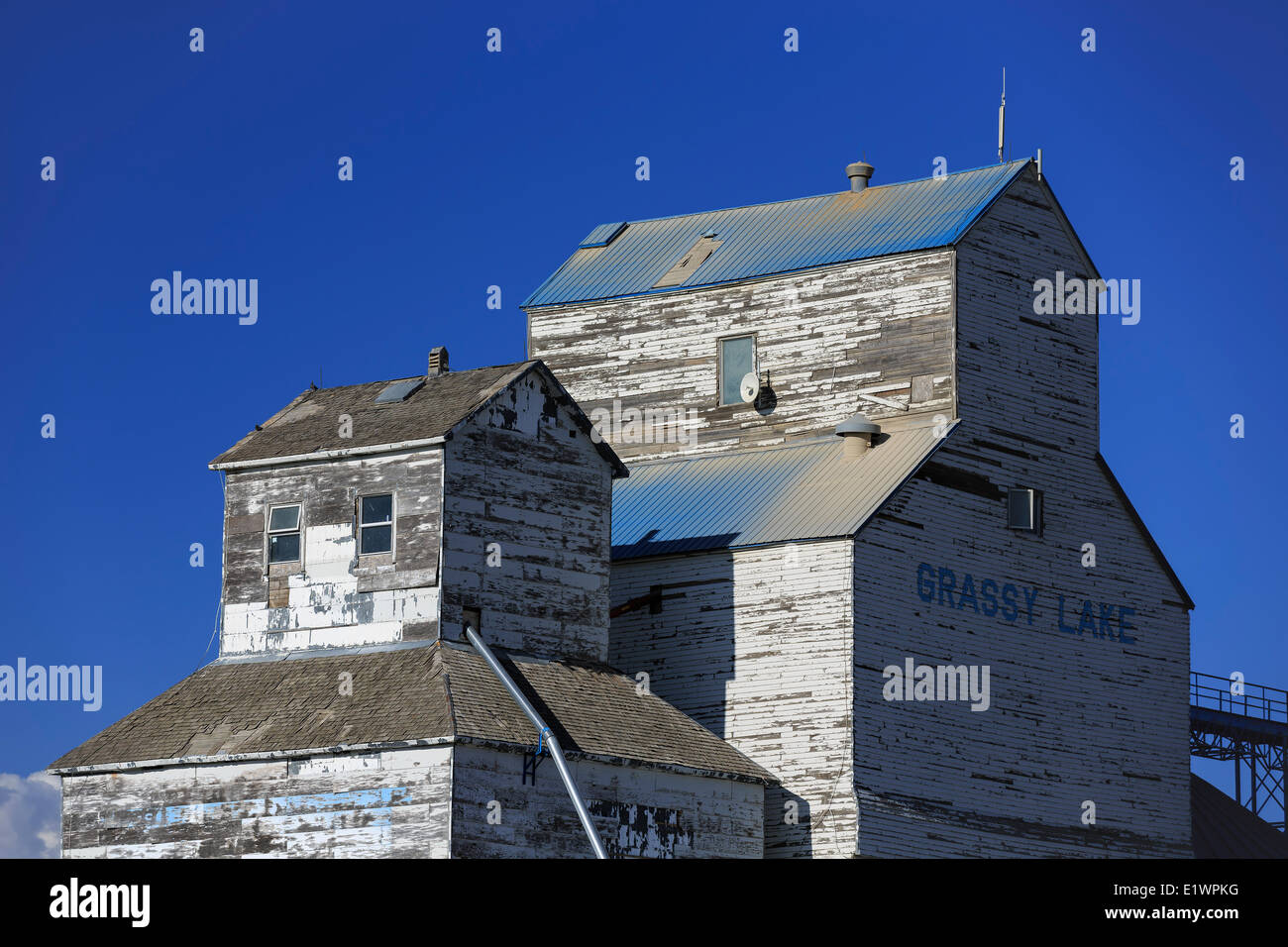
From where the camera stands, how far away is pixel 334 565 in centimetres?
3919

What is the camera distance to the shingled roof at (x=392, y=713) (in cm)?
3544

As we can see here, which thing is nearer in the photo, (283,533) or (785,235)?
(283,533)

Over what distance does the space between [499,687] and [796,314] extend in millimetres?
14726

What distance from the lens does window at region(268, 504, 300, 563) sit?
3978cm

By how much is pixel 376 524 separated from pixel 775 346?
1299 cm

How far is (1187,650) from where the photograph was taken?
157 ft

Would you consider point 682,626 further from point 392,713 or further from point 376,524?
point 392,713

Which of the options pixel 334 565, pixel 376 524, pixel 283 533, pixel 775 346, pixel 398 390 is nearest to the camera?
Answer: pixel 376 524

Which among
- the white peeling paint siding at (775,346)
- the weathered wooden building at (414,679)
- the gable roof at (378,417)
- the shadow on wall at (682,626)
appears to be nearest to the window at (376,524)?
the weathered wooden building at (414,679)

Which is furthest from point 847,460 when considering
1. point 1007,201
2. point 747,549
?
point 1007,201

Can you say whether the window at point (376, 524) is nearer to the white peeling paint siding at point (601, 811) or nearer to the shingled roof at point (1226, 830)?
the white peeling paint siding at point (601, 811)

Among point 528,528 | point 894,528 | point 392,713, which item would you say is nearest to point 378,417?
point 528,528

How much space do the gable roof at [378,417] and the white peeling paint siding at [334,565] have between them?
0.99ft

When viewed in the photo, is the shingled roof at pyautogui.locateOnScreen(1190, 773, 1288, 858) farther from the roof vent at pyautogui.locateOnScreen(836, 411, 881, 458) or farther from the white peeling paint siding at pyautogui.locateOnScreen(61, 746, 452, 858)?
the white peeling paint siding at pyautogui.locateOnScreen(61, 746, 452, 858)
